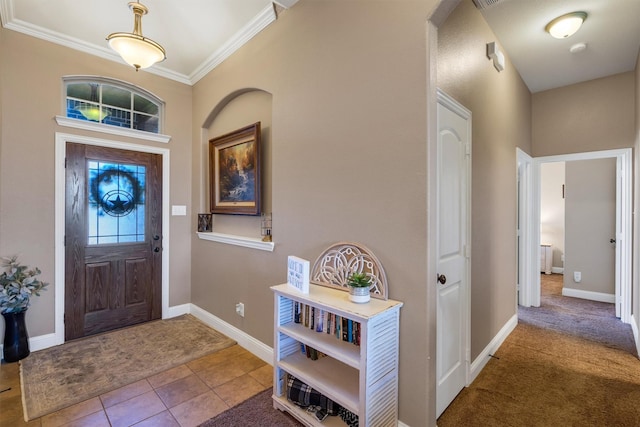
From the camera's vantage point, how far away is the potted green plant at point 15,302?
8.21ft

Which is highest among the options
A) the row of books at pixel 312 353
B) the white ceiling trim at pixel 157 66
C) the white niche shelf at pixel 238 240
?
the white ceiling trim at pixel 157 66

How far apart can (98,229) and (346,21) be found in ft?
10.4

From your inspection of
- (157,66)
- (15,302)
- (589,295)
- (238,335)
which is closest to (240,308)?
(238,335)

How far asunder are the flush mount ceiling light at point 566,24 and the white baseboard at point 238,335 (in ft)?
12.2

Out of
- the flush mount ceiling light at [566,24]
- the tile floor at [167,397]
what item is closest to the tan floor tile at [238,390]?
the tile floor at [167,397]

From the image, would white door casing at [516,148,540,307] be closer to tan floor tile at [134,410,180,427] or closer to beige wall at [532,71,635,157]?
beige wall at [532,71,635,157]

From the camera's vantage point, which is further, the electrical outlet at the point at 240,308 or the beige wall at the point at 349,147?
the electrical outlet at the point at 240,308

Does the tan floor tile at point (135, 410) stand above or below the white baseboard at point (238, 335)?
below

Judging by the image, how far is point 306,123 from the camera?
2.29m

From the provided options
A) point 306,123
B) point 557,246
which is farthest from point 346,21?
point 557,246

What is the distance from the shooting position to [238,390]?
2.25m

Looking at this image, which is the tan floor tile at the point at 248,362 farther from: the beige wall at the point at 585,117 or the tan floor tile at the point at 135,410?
the beige wall at the point at 585,117

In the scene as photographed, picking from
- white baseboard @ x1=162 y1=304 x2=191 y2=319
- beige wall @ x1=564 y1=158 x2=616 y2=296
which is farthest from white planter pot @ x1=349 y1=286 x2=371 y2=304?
beige wall @ x1=564 y1=158 x2=616 y2=296

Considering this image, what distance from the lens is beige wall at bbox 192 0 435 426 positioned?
166 cm
